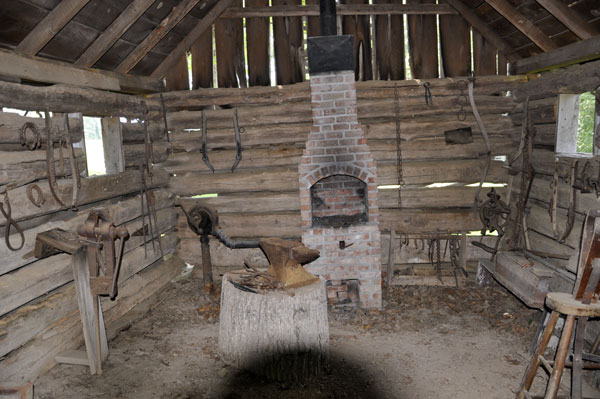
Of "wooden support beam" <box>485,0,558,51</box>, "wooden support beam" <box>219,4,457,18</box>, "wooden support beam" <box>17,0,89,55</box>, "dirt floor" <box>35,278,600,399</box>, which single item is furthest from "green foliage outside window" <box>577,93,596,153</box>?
→ "wooden support beam" <box>17,0,89,55</box>

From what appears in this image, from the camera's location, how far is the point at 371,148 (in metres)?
7.06

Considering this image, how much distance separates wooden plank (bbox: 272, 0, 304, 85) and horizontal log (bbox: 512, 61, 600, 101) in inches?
133

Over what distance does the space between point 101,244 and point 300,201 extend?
8.86ft

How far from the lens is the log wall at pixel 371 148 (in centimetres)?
698

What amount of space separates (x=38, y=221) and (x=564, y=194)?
5.91 metres

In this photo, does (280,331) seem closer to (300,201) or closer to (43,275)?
(300,201)

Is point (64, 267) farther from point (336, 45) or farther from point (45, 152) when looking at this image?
point (336, 45)

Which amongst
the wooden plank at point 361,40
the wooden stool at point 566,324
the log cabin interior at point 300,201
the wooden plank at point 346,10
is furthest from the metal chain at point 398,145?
the wooden stool at point 566,324

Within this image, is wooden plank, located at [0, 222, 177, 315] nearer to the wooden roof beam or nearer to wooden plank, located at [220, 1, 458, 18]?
wooden plank, located at [220, 1, 458, 18]

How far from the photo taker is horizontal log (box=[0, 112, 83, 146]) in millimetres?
4152

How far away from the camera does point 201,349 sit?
5121 millimetres

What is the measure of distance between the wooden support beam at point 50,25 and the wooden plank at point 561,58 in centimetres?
544

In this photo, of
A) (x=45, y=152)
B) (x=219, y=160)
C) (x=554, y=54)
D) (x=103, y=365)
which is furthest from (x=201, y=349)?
(x=554, y=54)

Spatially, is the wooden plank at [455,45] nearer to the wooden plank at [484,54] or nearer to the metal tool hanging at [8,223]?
the wooden plank at [484,54]
